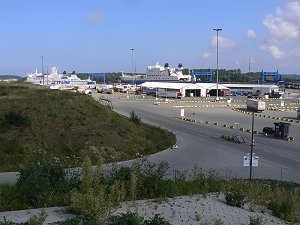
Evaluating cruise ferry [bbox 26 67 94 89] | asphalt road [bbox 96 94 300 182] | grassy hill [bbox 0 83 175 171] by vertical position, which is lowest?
asphalt road [bbox 96 94 300 182]

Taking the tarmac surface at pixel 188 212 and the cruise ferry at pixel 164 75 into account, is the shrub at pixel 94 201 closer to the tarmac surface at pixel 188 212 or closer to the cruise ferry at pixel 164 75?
the tarmac surface at pixel 188 212

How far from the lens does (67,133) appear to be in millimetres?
26500

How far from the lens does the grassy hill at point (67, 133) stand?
23.3 meters

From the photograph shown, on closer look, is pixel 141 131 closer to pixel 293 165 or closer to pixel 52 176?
pixel 293 165

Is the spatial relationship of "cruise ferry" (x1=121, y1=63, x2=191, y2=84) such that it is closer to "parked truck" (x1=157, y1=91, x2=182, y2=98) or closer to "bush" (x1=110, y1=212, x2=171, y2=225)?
"parked truck" (x1=157, y1=91, x2=182, y2=98)

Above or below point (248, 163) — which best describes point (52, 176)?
above

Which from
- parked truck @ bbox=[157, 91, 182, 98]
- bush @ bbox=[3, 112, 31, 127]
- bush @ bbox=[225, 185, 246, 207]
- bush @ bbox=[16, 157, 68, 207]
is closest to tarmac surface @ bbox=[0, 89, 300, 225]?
bush @ bbox=[225, 185, 246, 207]

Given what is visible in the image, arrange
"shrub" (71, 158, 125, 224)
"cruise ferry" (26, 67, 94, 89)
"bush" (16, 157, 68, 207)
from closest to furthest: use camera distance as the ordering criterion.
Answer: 1. "shrub" (71, 158, 125, 224)
2. "bush" (16, 157, 68, 207)
3. "cruise ferry" (26, 67, 94, 89)

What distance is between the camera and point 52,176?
10938mm

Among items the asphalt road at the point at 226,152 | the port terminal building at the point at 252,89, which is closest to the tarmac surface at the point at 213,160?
the asphalt road at the point at 226,152

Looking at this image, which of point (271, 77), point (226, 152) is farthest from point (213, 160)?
point (271, 77)

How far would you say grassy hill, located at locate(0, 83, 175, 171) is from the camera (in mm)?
23306

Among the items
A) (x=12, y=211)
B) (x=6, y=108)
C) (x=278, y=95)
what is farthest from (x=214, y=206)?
(x=278, y=95)

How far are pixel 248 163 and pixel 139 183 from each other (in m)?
9.46
